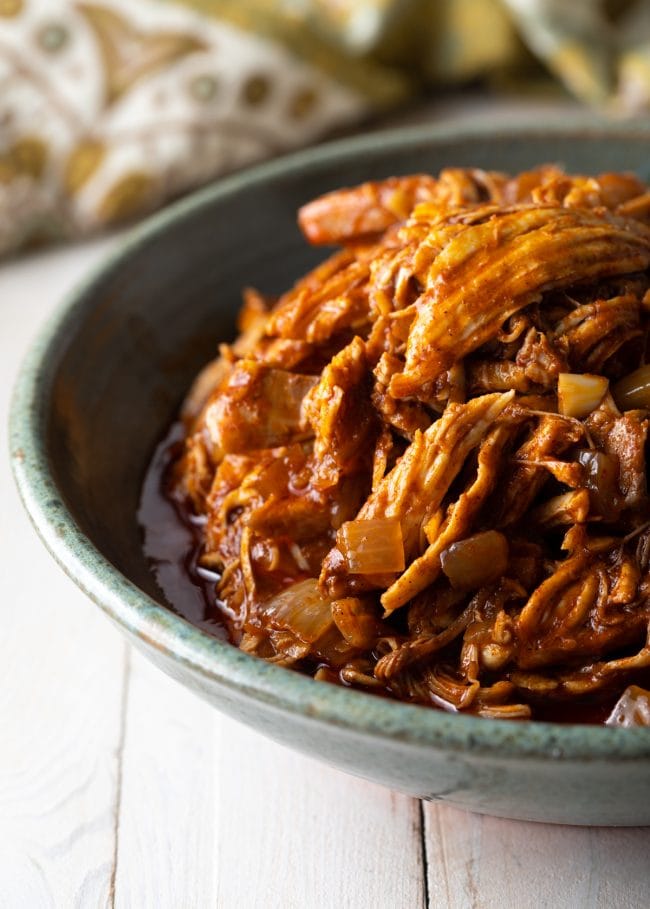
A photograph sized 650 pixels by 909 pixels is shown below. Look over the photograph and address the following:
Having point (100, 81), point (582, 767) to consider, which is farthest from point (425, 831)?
point (100, 81)

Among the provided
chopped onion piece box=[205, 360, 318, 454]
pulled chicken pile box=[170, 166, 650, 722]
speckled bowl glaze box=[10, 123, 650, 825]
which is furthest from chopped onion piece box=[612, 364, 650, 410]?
speckled bowl glaze box=[10, 123, 650, 825]

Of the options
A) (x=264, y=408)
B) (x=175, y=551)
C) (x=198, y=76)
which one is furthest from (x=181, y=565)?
(x=198, y=76)

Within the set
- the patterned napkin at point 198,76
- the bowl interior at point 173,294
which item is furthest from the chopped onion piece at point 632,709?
the patterned napkin at point 198,76

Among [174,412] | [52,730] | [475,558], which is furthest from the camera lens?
[174,412]

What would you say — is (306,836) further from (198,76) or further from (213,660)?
(198,76)

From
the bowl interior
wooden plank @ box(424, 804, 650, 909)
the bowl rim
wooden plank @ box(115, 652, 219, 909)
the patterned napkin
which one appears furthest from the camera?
the patterned napkin

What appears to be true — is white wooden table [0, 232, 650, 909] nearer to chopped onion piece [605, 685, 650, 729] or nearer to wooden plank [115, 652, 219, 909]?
wooden plank [115, 652, 219, 909]

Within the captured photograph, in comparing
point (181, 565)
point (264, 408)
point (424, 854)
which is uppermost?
point (264, 408)
